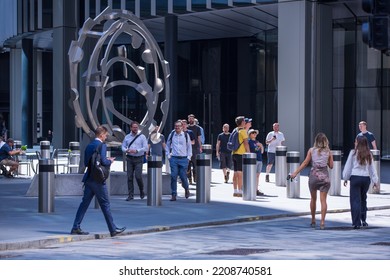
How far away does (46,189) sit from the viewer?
18.4m

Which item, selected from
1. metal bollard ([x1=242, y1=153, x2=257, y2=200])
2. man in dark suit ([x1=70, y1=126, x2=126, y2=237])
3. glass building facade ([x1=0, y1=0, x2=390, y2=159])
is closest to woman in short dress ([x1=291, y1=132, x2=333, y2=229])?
man in dark suit ([x1=70, y1=126, x2=126, y2=237])

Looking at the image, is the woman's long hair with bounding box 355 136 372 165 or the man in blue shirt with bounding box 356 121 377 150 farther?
the man in blue shirt with bounding box 356 121 377 150

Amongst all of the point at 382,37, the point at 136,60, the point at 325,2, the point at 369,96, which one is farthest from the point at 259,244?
the point at 136,60

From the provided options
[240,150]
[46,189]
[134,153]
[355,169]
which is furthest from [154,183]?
[355,169]

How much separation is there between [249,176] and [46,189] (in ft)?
17.7

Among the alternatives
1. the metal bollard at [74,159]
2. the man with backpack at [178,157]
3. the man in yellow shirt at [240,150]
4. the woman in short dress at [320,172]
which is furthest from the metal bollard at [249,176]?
the metal bollard at [74,159]

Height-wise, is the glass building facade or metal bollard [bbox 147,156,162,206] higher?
the glass building facade

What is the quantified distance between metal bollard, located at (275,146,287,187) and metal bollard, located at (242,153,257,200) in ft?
14.9

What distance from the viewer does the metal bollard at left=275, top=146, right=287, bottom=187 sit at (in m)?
26.3

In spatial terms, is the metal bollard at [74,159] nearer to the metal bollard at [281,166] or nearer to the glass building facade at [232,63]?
the metal bollard at [281,166]

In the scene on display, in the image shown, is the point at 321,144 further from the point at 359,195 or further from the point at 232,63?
the point at 232,63

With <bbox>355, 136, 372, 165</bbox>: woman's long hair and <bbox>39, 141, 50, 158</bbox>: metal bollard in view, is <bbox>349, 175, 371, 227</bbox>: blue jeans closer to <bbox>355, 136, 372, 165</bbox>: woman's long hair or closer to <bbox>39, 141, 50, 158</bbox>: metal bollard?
<bbox>355, 136, 372, 165</bbox>: woman's long hair

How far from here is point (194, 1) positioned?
39.8m
